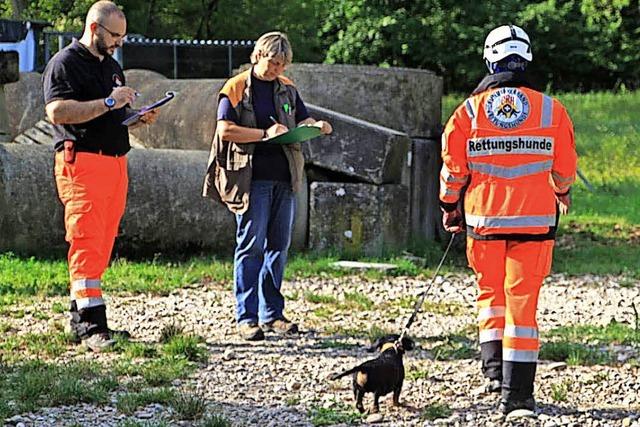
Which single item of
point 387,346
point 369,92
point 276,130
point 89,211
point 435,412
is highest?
point 369,92

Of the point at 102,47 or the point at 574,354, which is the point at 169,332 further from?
the point at 574,354

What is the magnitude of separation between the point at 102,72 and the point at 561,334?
341 cm

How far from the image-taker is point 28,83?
1434 cm

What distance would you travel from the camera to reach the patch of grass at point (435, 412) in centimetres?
604

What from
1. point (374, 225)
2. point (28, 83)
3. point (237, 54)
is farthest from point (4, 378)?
point (237, 54)

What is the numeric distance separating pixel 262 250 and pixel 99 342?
3.89 ft

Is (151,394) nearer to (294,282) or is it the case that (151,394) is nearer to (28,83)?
(294,282)

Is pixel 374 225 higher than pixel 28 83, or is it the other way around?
pixel 28 83

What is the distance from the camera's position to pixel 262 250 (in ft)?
25.7

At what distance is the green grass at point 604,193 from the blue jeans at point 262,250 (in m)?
4.03

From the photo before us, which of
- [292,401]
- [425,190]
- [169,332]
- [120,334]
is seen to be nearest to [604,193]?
[425,190]

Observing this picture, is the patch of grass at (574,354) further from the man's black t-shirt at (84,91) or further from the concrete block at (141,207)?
the concrete block at (141,207)

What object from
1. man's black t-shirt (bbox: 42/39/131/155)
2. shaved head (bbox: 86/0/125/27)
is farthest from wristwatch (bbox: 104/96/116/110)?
shaved head (bbox: 86/0/125/27)

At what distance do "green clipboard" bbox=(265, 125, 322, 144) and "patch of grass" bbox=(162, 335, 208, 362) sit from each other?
52.6 inches
